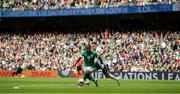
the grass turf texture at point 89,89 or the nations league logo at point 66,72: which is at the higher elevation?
the grass turf texture at point 89,89

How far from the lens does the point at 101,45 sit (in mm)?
46031

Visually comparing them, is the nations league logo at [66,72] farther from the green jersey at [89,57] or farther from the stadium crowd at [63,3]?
the green jersey at [89,57]

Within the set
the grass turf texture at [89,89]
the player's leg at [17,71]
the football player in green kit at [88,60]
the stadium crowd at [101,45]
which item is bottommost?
the player's leg at [17,71]

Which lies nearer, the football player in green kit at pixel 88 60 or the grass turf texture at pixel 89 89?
the grass turf texture at pixel 89 89

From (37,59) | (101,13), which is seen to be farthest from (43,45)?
(101,13)

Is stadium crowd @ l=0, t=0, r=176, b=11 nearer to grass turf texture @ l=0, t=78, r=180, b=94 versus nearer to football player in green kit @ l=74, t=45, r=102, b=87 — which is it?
grass turf texture @ l=0, t=78, r=180, b=94

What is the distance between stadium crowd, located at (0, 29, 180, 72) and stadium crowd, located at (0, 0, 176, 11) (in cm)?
258

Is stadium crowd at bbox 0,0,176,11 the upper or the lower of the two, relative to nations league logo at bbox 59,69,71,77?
upper

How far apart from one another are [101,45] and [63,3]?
723 cm

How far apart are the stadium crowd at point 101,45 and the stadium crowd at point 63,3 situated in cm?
258

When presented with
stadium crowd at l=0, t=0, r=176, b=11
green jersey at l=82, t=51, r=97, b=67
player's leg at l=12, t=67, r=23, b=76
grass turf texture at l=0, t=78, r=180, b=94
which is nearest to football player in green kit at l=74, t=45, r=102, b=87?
green jersey at l=82, t=51, r=97, b=67

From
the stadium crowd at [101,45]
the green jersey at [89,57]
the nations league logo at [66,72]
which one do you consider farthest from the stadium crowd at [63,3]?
the green jersey at [89,57]

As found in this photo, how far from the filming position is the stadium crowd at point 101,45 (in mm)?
41344

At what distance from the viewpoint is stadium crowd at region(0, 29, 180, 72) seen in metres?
41.3
